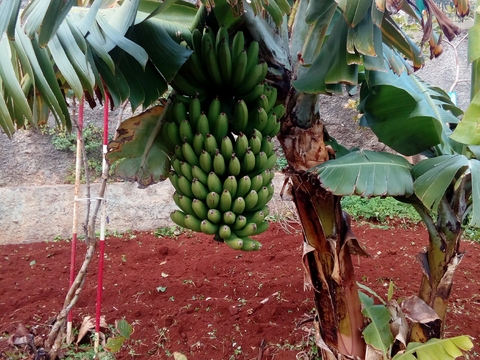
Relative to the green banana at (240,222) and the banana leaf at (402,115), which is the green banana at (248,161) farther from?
the banana leaf at (402,115)

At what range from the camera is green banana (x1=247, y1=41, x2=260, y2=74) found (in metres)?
1.18

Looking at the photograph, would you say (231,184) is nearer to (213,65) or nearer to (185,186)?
(185,186)

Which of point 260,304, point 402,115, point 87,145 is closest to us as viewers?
point 402,115

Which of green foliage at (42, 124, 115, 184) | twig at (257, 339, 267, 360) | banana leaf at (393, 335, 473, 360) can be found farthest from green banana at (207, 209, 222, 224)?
green foliage at (42, 124, 115, 184)

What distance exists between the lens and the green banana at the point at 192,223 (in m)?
1.12

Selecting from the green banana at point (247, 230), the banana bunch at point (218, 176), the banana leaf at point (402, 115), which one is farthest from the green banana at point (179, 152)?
the banana leaf at point (402, 115)

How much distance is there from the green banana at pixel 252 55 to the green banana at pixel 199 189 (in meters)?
0.42

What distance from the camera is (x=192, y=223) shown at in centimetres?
113

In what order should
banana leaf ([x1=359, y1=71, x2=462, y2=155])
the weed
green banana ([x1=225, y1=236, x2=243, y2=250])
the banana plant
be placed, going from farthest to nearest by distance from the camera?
the weed → banana leaf ([x1=359, y1=71, x2=462, y2=155]) → green banana ([x1=225, y1=236, x2=243, y2=250]) → the banana plant

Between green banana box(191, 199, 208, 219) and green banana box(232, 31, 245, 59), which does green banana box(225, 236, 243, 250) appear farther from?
green banana box(232, 31, 245, 59)

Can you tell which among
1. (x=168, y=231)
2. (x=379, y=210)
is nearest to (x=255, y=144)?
(x=168, y=231)

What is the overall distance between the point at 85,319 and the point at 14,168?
145 inches

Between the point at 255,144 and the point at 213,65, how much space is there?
0.98ft

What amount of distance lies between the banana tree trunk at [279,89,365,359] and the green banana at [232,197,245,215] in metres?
0.38
